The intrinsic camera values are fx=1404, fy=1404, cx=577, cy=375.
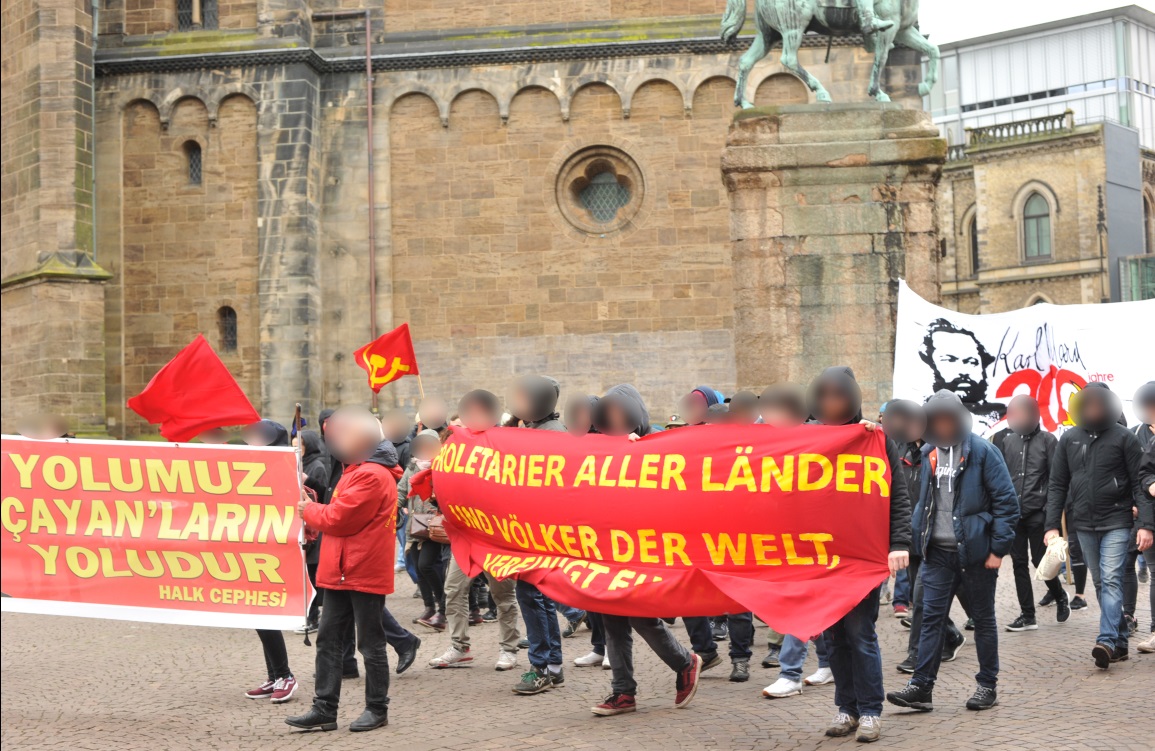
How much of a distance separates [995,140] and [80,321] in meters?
50.4

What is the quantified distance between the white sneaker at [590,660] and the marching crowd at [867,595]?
2 cm

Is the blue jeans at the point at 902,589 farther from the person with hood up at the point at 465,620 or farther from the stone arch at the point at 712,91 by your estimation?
the stone arch at the point at 712,91

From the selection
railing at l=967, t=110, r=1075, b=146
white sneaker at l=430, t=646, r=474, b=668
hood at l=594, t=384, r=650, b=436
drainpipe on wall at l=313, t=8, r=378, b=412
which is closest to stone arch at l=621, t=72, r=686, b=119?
drainpipe on wall at l=313, t=8, r=378, b=412

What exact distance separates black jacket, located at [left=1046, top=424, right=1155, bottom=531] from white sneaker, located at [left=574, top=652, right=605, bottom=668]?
11.3 feet

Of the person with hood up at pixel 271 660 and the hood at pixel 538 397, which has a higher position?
the hood at pixel 538 397

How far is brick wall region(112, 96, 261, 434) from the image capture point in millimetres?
26297

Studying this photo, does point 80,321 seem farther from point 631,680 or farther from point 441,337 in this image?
point 631,680

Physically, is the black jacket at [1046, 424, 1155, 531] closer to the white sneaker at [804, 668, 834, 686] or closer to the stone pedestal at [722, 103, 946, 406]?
the white sneaker at [804, 668, 834, 686]

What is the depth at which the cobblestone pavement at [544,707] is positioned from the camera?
314 inches

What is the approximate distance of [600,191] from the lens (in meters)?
26.6

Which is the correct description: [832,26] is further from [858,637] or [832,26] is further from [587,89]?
[587,89]

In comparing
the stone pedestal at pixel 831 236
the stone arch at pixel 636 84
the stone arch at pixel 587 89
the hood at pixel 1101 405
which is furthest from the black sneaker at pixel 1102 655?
the stone arch at pixel 587 89

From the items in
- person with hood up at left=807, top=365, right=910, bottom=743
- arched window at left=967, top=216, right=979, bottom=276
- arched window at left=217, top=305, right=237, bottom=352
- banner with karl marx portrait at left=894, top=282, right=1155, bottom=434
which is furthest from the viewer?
arched window at left=967, top=216, right=979, bottom=276

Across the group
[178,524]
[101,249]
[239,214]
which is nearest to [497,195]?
[239,214]
